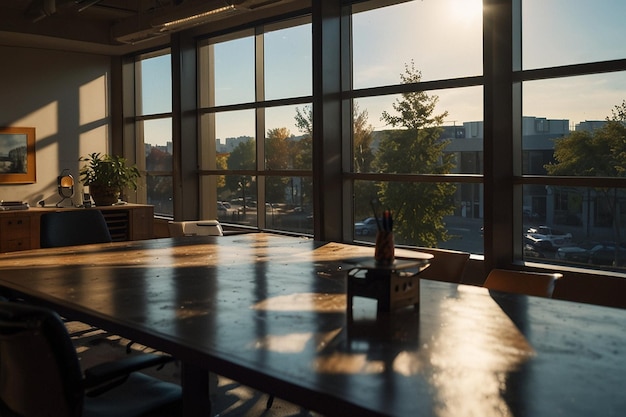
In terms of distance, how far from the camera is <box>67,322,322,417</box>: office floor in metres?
3.59

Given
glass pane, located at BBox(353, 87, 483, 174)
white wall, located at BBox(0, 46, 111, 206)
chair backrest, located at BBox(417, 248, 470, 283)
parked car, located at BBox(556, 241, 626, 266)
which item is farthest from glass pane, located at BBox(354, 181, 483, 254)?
white wall, located at BBox(0, 46, 111, 206)

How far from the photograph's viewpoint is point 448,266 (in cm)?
384

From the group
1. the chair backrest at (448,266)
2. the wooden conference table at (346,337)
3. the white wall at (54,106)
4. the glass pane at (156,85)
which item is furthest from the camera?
the glass pane at (156,85)

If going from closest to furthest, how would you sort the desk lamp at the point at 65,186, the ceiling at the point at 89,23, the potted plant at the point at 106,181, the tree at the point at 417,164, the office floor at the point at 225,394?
the office floor at the point at 225,394, the tree at the point at 417,164, the ceiling at the point at 89,23, the potted plant at the point at 106,181, the desk lamp at the point at 65,186

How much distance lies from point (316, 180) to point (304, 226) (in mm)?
882

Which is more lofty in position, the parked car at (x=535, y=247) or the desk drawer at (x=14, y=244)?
the parked car at (x=535, y=247)

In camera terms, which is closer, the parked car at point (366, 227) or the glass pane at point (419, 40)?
the glass pane at point (419, 40)

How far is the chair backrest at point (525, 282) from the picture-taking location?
3170mm

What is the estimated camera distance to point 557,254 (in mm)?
5262

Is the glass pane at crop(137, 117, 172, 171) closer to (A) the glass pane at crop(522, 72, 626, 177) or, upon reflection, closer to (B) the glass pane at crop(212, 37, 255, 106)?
(B) the glass pane at crop(212, 37, 255, 106)

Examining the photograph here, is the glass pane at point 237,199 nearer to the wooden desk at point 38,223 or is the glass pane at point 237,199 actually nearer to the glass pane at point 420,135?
the wooden desk at point 38,223

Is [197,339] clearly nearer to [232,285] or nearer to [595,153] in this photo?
[232,285]

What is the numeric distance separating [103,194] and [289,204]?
2.50 m

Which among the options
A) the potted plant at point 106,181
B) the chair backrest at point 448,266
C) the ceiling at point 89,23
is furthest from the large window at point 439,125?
the chair backrest at point 448,266
